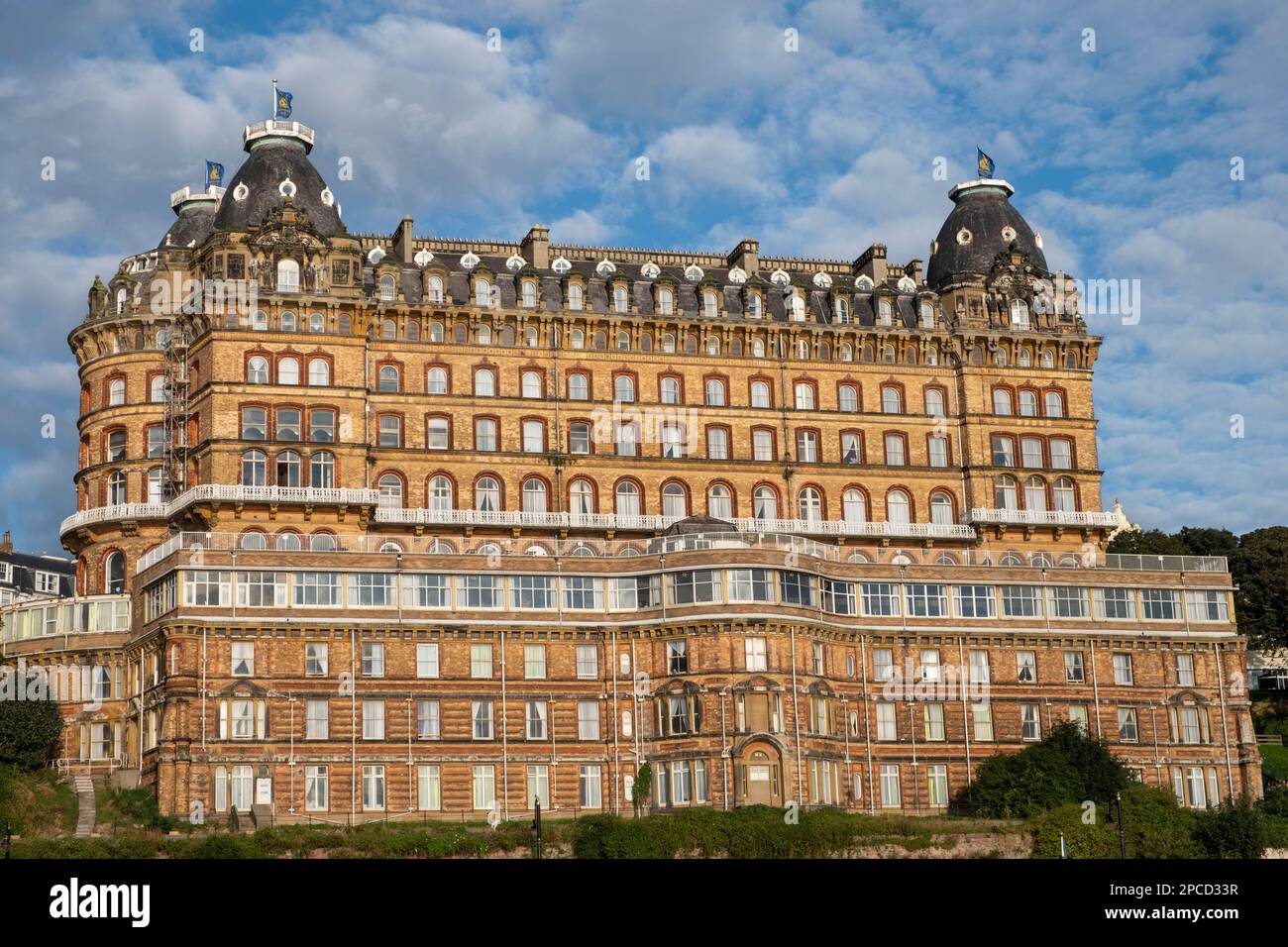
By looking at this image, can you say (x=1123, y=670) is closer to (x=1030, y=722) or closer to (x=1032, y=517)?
(x=1030, y=722)

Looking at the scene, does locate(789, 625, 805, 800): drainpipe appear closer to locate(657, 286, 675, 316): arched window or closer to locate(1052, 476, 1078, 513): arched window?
locate(657, 286, 675, 316): arched window

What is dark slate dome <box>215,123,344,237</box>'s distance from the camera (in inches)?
4547

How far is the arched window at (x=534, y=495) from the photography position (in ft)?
378

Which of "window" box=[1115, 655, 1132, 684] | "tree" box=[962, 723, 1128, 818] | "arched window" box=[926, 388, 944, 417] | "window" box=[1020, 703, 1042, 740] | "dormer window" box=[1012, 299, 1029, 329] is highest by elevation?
"dormer window" box=[1012, 299, 1029, 329]

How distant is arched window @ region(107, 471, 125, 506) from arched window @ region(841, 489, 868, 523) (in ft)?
141

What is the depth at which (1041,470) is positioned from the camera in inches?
4818

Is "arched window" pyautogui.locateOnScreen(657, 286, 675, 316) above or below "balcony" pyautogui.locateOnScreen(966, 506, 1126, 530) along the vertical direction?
above

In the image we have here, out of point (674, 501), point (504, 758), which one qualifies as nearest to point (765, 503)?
point (674, 501)

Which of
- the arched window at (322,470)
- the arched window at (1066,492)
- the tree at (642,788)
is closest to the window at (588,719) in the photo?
the tree at (642,788)

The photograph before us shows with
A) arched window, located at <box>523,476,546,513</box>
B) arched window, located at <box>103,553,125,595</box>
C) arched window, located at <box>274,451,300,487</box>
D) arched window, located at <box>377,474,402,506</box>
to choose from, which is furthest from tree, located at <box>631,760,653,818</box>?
arched window, located at <box>103,553,125,595</box>

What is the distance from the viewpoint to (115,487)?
11406 cm

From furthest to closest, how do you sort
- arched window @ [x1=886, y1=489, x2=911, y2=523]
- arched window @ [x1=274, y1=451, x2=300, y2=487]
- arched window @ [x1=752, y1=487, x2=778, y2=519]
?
arched window @ [x1=886, y1=489, x2=911, y2=523] < arched window @ [x1=752, y1=487, x2=778, y2=519] < arched window @ [x1=274, y1=451, x2=300, y2=487]

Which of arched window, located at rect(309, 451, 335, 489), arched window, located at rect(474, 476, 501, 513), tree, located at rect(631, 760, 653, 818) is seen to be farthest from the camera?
arched window, located at rect(474, 476, 501, 513)

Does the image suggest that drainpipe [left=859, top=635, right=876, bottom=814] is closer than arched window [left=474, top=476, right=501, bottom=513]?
Yes
